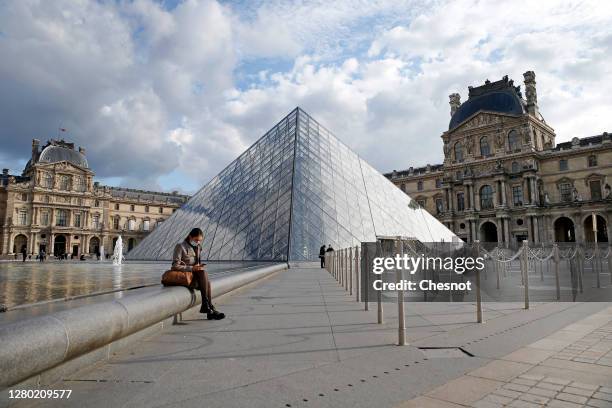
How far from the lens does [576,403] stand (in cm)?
249

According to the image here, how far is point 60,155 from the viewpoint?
7100cm

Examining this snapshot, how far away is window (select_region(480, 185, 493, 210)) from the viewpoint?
57.0m

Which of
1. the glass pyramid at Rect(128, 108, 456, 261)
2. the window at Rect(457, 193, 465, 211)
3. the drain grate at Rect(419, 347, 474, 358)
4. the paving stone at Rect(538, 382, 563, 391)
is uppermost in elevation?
the window at Rect(457, 193, 465, 211)

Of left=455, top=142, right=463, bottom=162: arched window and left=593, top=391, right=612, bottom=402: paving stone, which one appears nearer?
left=593, top=391, right=612, bottom=402: paving stone

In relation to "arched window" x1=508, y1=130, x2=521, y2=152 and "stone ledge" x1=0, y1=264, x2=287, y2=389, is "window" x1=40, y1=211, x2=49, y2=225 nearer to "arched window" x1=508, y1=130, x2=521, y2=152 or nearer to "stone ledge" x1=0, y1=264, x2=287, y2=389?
"arched window" x1=508, y1=130, x2=521, y2=152

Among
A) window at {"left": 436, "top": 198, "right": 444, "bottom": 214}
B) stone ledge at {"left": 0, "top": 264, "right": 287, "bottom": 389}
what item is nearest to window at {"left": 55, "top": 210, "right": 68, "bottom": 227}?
window at {"left": 436, "top": 198, "right": 444, "bottom": 214}

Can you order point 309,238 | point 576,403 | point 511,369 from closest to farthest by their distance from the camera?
1. point 576,403
2. point 511,369
3. point 309,238

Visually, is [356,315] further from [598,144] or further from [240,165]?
[598,144]

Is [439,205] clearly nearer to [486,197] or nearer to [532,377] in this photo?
[486,197]

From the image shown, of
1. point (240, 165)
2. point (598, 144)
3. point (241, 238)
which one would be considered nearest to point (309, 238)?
point (241, 238)

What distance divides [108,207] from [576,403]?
273 ft

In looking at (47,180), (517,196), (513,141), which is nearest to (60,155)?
(47,180)

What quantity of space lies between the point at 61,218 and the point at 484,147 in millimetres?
70315

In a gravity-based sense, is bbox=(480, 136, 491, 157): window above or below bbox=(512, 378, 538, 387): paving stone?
above
